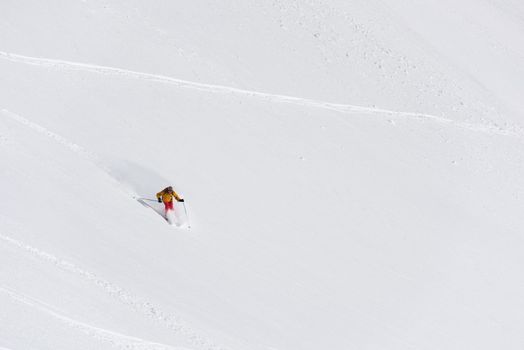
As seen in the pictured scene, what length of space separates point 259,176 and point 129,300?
5985 mm

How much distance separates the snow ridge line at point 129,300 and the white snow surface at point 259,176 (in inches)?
1.4

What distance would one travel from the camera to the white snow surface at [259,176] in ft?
60.9

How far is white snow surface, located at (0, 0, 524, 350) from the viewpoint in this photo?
18.6m

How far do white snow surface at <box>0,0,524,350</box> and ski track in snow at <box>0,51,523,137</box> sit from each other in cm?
6

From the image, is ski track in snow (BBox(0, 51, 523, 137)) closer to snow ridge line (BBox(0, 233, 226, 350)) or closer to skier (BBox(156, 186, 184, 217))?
skier (BBox(156, 186, 184, 217))

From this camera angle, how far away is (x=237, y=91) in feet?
84.9

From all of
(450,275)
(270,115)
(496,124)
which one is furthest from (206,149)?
(496,124)

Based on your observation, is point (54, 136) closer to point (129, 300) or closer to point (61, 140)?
point (61, 140)

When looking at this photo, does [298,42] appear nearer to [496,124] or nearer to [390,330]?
[496,124]

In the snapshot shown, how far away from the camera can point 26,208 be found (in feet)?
63.0

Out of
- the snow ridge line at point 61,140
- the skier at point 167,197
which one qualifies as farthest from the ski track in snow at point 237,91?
the skier at point 167,197

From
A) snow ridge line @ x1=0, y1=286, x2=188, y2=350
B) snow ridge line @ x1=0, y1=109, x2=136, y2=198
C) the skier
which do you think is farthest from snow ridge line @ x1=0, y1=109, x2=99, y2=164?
snow ridge line @ x1=0, y1=286, x2=188, y2=350

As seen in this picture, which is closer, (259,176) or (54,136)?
(54,136)

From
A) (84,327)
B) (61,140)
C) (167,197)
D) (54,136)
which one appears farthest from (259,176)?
(84,327)
